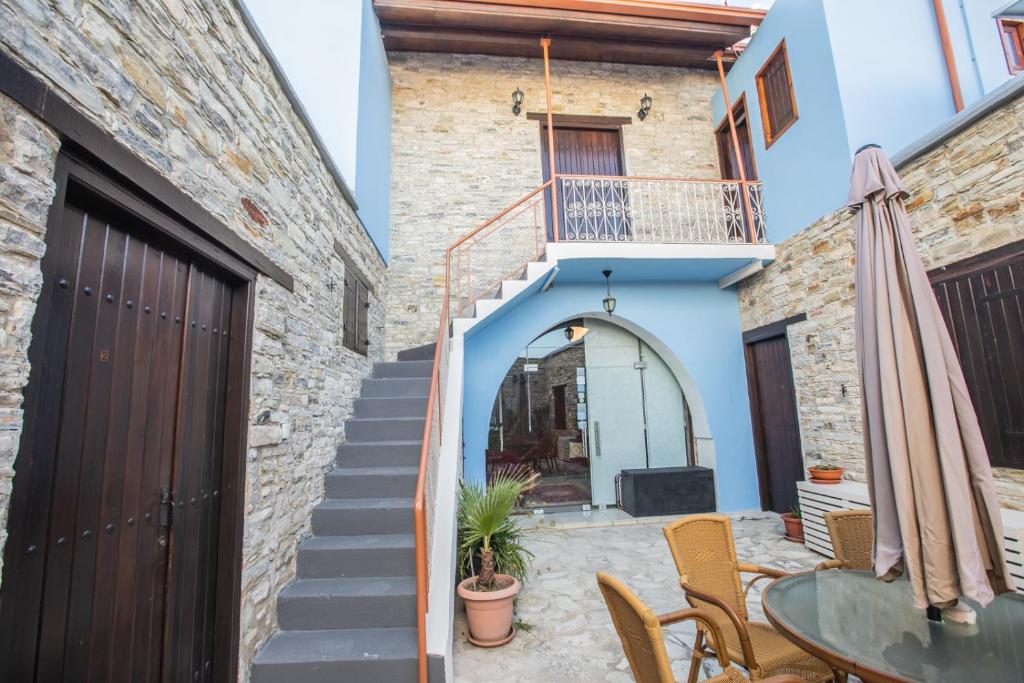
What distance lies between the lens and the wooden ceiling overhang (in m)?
6.43

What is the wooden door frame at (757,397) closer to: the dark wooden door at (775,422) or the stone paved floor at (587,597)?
the dark wooden door at (775,422)

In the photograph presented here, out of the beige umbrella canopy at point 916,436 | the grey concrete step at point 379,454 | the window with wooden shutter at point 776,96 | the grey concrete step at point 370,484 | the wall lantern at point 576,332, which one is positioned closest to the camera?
the beige umbrella canopy at point 916,436

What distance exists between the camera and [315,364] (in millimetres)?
3598

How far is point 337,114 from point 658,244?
3.94m

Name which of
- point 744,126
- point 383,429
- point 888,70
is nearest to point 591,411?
point 383,429

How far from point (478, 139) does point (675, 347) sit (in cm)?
433

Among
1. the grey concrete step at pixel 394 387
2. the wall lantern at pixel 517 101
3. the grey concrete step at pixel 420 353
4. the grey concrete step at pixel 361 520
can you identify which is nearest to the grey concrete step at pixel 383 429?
the grey concrete step at pixel 394 387

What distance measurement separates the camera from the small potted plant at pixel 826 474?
4.77 metres

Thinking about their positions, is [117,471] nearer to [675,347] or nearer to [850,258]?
[850,258]

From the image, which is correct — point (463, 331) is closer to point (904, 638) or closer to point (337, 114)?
point (337, 114)

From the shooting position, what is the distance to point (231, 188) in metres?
2.45

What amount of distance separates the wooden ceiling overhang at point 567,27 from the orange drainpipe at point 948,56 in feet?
6.43

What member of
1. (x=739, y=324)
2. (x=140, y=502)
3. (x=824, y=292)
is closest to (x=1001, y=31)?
(x=824, y=292)

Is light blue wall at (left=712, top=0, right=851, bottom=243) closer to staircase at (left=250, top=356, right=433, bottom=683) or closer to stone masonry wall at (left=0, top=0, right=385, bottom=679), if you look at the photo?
staircase at (left=250, top=356, right=433, bottom=683)
